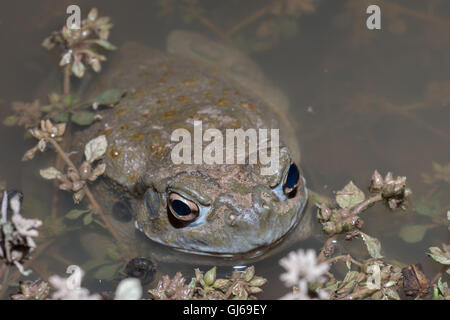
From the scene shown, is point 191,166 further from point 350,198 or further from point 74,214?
point 350,198

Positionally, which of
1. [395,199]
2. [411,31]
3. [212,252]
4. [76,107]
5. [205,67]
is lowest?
[212,252]

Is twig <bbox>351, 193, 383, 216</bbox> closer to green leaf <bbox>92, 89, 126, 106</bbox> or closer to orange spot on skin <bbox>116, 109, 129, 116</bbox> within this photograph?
orange spot on skin <bbox>116, 109, 129, 116</bbox>

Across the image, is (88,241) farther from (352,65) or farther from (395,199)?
(352,65)

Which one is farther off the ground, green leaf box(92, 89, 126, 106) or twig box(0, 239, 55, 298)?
green leaf box(92, 89, 126, 106)

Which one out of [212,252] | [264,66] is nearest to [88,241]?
→ [212,252]

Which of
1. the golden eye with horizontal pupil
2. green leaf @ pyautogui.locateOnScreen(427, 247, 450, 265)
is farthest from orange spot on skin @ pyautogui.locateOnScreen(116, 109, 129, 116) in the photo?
green leaf @ pyautogui.locateOnScreen(427, 247, 450, 265)

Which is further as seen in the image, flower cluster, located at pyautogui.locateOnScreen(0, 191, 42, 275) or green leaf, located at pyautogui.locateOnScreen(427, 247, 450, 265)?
green leaf, located at pyautogui.locateOnScreen(427, 247, 450, 265)

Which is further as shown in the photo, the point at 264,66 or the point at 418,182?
the point at 264,66
